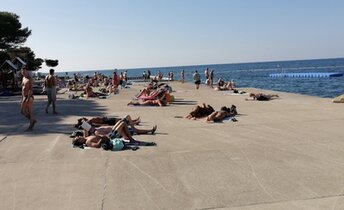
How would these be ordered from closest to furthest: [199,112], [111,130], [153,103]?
[111,130]
[199,112]
[153,103]

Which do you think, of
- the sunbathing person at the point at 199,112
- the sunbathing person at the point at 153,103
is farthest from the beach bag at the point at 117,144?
the sunbathing person at the point at 153,103

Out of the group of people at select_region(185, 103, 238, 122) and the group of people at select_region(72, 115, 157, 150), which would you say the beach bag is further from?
the group of people at select_region(185, 103, 238, 122)

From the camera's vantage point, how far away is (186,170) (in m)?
6.96

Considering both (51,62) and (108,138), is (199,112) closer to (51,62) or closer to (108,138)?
(108,138)

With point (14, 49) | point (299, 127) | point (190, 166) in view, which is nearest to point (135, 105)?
point (299, 127)

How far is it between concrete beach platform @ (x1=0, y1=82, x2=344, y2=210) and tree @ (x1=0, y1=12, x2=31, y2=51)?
40.7 m

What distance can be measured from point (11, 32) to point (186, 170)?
157ft

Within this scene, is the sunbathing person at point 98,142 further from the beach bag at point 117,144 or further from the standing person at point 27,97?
the standing person at point 27,97

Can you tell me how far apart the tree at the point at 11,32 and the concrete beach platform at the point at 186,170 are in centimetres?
4068

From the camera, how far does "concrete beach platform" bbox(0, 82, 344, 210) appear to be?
5.50 m

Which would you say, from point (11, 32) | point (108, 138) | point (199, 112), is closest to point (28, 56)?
A: point (11, 32)

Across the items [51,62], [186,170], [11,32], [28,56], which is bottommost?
[186,170]

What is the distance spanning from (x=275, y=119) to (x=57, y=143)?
275 inches

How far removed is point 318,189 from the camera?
5.82m
